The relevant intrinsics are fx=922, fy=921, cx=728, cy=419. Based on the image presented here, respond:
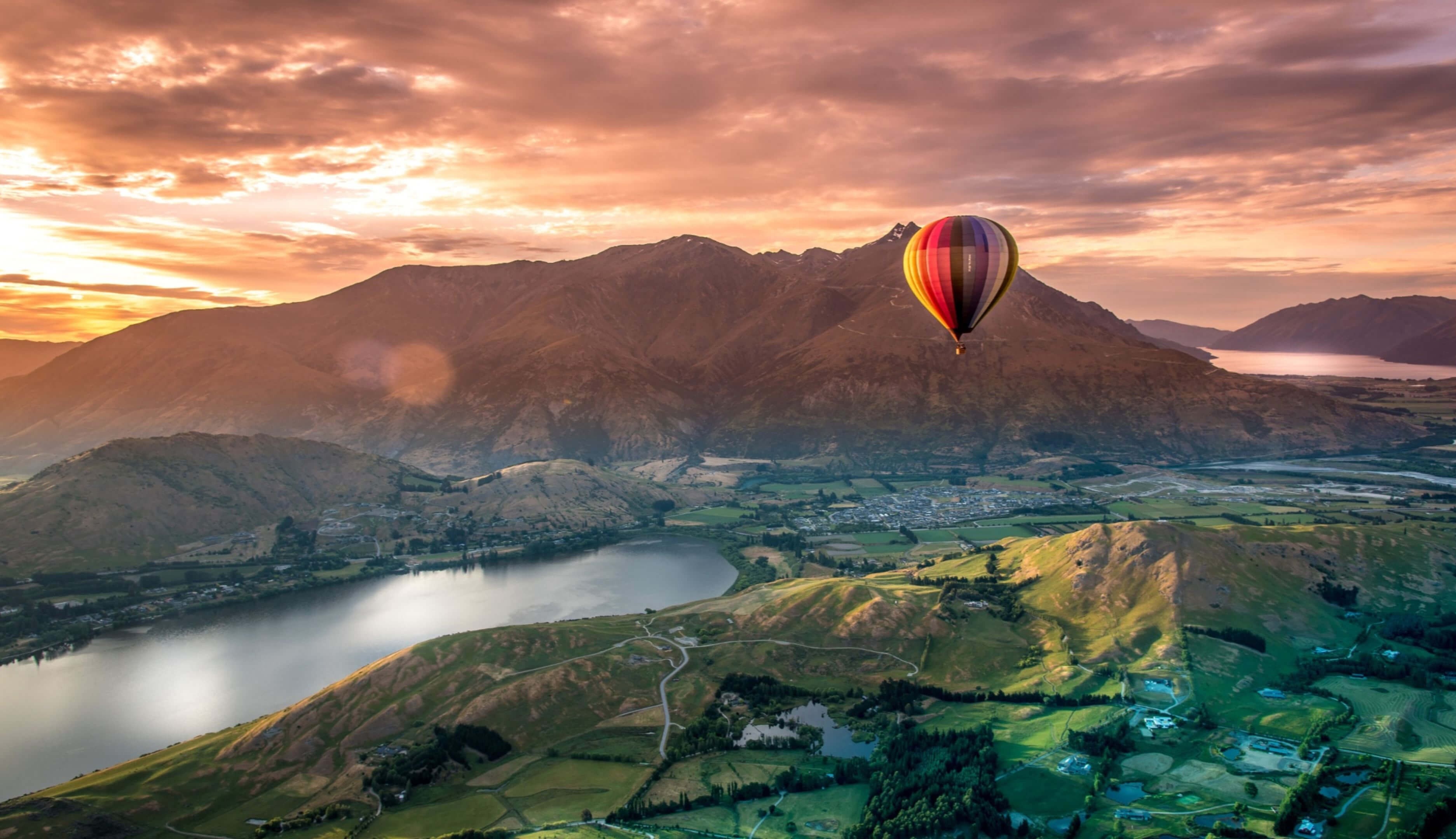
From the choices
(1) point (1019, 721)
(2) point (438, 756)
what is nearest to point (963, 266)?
(1) point (1019, 721)

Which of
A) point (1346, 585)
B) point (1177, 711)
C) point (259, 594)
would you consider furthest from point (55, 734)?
point (1346, 585)

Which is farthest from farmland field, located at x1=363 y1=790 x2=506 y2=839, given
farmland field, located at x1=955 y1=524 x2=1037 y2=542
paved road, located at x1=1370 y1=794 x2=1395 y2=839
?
farmland field, located at x1=955 y1=524 x2=1037 y2=542

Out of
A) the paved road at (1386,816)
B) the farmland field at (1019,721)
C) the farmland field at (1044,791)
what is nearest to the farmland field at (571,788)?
the farmland field at (1019,721)

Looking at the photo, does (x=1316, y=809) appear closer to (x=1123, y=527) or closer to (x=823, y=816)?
(x=823, y=816)

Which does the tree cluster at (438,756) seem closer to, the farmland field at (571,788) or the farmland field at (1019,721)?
the farmland field at (571,788)

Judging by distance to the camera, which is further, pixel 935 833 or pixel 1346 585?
pixel 1346 585

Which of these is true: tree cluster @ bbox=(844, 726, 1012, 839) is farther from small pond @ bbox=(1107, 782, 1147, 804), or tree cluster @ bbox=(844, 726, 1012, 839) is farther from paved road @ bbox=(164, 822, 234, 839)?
paved road @ bbox=(164, 822, 234, 839)

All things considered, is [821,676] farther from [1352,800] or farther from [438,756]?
[1352,800]
